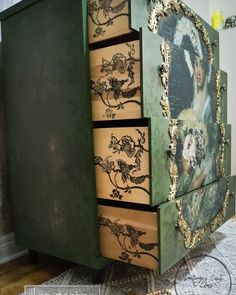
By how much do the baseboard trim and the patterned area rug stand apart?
32cm

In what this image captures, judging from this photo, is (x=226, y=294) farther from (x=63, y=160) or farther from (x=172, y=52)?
(x=172, y=52)

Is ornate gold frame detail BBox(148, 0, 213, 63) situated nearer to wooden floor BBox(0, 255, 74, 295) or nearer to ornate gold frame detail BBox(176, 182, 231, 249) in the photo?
ornate gold frame detail BBox(176, 182, 231, 249)

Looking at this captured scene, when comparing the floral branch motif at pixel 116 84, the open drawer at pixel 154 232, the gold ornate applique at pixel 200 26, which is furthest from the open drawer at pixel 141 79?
the open drawer at pixel 154 232

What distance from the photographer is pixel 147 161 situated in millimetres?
826

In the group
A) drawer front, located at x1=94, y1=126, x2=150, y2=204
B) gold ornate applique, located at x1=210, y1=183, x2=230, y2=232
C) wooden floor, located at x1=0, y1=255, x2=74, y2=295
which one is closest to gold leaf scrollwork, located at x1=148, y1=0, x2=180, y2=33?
drawer front, located at x1=94, y1=126, x2=150, y2=204

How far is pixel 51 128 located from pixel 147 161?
0.42 metres

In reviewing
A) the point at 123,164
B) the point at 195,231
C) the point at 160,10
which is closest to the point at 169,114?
the point at 123,164

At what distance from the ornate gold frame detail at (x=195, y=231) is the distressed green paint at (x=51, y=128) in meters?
0.29

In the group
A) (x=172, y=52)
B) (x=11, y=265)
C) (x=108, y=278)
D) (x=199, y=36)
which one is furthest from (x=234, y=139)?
(x=11, y=265)

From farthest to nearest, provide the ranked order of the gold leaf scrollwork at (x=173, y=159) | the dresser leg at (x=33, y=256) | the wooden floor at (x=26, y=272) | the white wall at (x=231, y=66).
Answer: the white wall at (x=231, y=66) < the dresser leg at (x=33, y=256) < the wooden floor at (x=26, y=272) < the gold leaf scrollwork at (x=173, y=159)

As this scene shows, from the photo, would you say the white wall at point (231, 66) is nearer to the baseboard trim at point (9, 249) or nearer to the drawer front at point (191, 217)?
the drawer front at point (191, 217)

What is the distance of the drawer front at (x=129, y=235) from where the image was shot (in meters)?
0.84

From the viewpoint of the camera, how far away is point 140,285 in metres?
0.98

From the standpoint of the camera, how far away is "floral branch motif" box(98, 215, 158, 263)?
2.81ft
